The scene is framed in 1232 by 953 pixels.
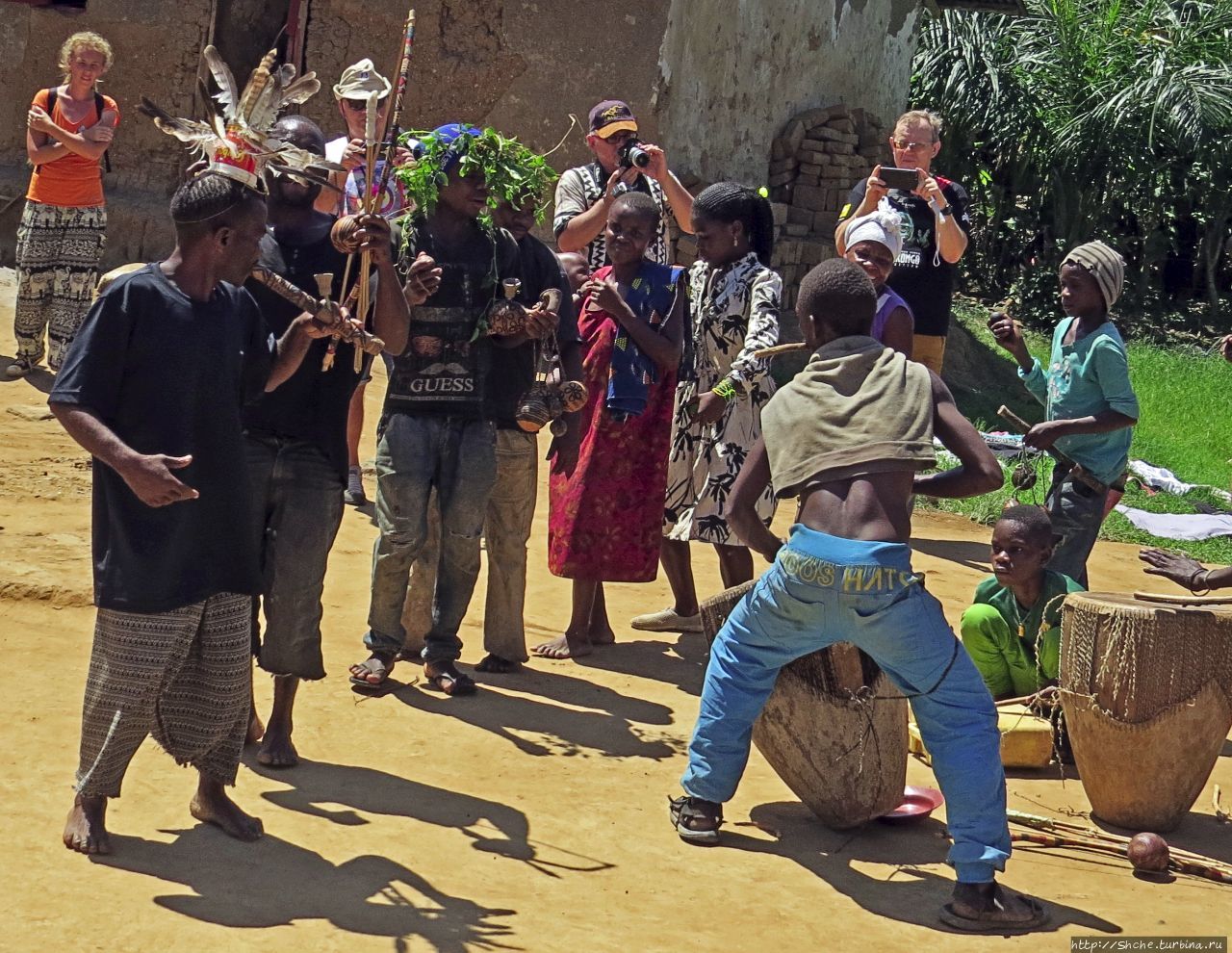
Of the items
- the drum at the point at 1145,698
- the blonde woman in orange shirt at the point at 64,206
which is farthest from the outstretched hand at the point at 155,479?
the blonde woman in orange shirt at the point at 64,206

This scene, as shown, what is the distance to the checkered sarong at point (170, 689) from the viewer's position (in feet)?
13.8

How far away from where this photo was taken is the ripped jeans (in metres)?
5.71

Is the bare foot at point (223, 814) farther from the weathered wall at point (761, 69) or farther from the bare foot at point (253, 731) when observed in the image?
the weathered wall at point (761, 69)

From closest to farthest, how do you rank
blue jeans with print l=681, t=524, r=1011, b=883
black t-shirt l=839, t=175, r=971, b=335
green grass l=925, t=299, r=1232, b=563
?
blue jeans with print l=681, t=524, r=1011, b=883
black t-shirt l=839, t=175, r=971, b=335
green grass l=925, t=299, r=1232, b=563

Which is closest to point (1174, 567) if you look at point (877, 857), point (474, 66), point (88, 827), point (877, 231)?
point (877, 857)

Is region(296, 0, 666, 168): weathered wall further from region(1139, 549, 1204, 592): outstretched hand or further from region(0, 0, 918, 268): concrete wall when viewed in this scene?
region(1139, 549, 1204, 592): outstretched hand

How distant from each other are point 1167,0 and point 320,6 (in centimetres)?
1118

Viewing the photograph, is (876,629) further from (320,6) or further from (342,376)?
(320,6)

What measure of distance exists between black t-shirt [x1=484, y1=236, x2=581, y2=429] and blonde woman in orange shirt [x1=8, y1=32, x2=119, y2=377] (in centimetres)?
455

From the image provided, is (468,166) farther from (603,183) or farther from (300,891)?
(300,891)

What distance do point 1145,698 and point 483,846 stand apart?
2.10 m

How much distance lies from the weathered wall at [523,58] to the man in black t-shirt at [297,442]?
6324 mm

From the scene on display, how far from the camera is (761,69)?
42.2 ft

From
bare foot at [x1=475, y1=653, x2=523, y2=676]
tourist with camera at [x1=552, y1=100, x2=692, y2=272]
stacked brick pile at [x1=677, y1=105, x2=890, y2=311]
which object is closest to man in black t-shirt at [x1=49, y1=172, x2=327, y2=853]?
bare foot at [x1=475, y1=653, x2=523, y2=676]
